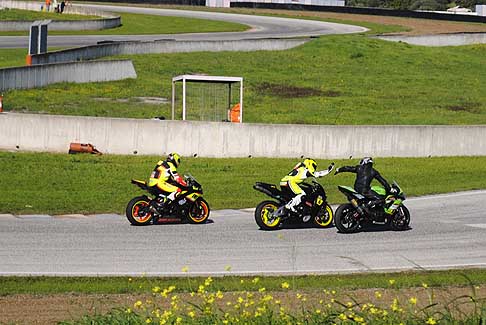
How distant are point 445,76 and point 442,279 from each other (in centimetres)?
3613

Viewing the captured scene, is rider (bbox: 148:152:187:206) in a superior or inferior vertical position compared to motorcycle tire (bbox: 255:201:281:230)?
superior

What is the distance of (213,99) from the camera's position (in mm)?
39156

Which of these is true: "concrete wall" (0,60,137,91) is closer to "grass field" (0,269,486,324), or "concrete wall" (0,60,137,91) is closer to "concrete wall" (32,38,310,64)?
"concrete wall" (32,38,310,64)

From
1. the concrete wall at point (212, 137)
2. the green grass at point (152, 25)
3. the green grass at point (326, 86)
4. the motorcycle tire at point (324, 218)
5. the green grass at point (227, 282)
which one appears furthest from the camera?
the green grass at point (152, 25)

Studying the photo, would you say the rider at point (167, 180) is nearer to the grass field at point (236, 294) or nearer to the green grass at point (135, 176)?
the green grass at point (135, 176)

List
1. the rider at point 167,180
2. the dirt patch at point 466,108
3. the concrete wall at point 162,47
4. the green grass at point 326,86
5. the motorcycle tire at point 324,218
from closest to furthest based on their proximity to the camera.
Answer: the rider at point 167,180 < the motorcycle tire at point 324,218 < the green grass at point 326,86 < the dirt patch at point 466,108 < the concrete wall at point 162,47

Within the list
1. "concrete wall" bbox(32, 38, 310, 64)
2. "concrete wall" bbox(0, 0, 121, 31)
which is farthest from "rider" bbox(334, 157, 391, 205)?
"concrete wall" bbox(0, 0, 121, 31)

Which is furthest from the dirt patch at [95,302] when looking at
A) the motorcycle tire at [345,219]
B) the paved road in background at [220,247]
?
the motorcycle tire at [345,219]

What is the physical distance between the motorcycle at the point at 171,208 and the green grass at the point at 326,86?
47.5ft

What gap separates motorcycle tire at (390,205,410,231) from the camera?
21.9 m

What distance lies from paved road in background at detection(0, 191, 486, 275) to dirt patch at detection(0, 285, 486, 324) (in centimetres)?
167

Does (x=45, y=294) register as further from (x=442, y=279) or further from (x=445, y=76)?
(x=445, y=76)

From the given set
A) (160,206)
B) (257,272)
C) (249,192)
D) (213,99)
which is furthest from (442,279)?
(213,99)

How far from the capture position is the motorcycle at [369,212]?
21406 mm
